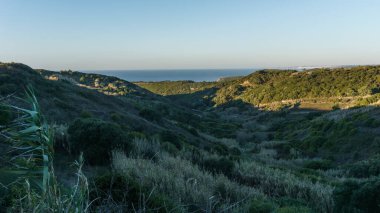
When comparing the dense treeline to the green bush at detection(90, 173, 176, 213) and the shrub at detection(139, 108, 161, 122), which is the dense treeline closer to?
the shrub at detection(139, 108, 161, 122)

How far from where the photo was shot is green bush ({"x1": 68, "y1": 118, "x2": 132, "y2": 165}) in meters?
9.03

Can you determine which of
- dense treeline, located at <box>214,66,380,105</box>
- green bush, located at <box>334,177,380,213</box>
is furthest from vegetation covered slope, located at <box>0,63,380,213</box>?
dense treeline, located at <box>214,66,380,105</box>

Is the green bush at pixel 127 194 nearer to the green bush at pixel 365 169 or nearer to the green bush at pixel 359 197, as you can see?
the green bush at pixel 359 197

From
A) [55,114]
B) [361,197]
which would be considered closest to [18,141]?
[361,197]

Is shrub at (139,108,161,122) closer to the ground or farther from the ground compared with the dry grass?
closer to the ground

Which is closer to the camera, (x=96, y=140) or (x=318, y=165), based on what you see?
(x=96, y=140)

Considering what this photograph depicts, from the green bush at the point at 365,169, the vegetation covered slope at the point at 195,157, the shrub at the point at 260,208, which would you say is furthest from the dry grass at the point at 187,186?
the green bush at the point at 365,169

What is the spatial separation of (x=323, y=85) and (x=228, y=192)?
242ft

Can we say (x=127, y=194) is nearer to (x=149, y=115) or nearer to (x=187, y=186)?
(x=187, y=186)

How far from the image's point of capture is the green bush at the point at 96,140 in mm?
9031

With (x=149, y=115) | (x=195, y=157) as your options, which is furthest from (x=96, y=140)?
(x=149, y=115)

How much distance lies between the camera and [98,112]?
2219 cm

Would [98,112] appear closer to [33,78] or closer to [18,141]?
[33,78]

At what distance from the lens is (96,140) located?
31.8 ft
